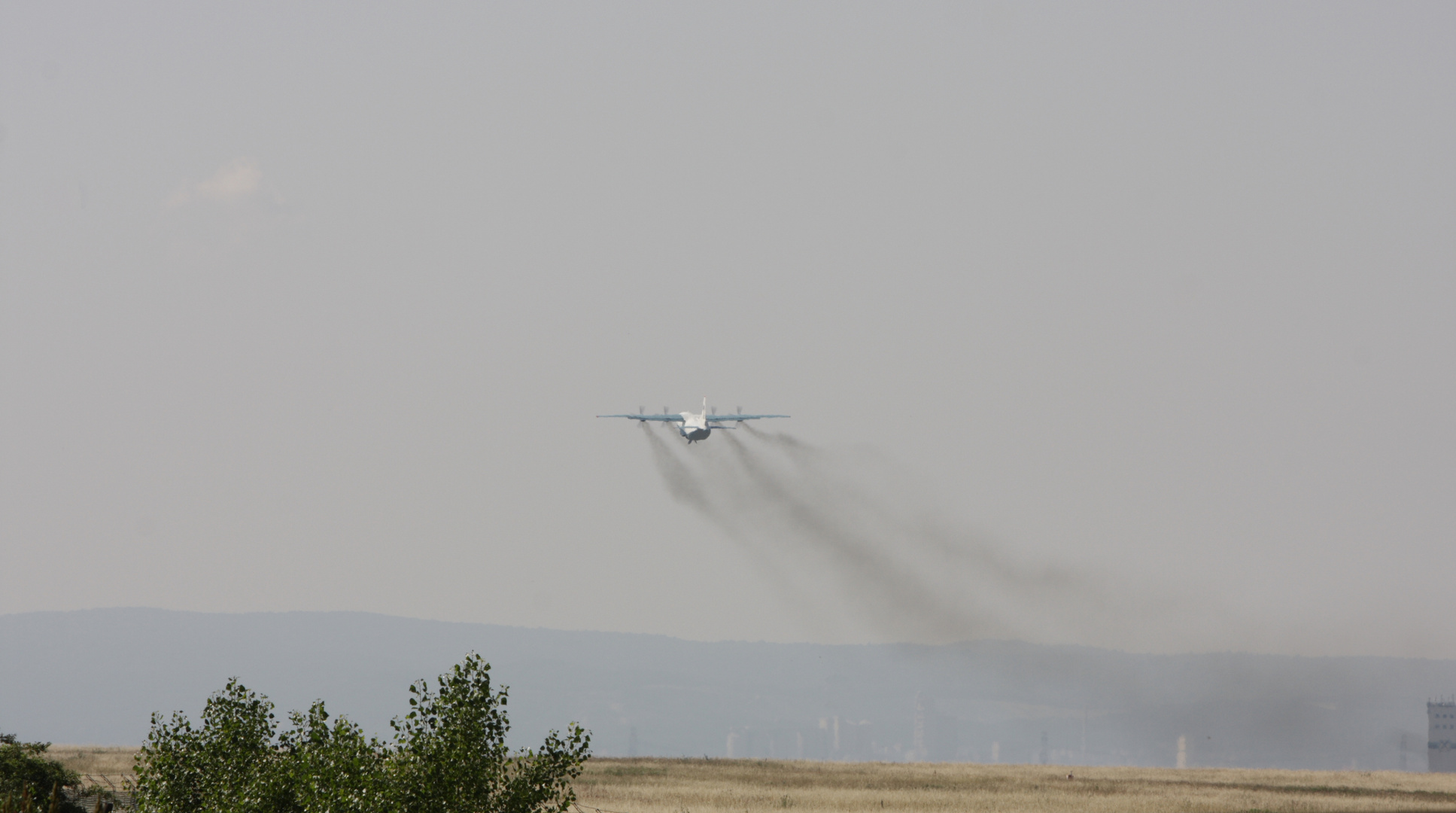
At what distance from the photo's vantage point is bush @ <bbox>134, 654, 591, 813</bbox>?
3662 cm

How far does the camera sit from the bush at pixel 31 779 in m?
56.5

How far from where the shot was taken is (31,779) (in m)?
61.1

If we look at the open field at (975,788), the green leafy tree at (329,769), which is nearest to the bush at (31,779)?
the green leafy tree at (329,769)

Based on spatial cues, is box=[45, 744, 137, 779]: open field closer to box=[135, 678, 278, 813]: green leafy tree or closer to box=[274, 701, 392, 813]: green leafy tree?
box=[135, 678, 278, 813]: green leafy tree

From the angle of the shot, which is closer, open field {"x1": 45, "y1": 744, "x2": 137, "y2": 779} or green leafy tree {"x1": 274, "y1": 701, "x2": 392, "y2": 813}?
green leafy tree {"x1": 274, "y1": 701, "x2": 392, "y2": 813}

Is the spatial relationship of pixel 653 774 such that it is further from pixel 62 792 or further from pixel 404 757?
pixel 404 757

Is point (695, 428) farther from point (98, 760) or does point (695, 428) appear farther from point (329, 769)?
point (329, 769)

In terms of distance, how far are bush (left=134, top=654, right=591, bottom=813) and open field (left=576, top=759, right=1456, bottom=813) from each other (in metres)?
30.0

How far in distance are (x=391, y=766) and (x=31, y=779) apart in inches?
1268

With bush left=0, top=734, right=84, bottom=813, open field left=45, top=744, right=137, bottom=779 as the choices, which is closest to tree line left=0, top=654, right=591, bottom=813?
bush left=0, top=734, right=84, bottom=813

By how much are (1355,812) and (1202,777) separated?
89.3ft

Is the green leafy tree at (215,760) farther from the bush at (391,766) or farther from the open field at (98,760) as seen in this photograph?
the open field at (98,760)

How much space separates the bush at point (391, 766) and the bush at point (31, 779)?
44.1ft

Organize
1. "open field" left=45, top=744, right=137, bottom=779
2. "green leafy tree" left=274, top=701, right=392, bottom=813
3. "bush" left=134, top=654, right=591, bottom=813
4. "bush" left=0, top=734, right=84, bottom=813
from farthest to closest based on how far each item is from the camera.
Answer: "open field" left=45, top=744, right=137, bottom=779 < "bush" left=0, top=734, right=84, bottom=813 < "bush" left=134, top=654, right=591, bottom=813 < "green leafy tree" left=274, top=701, right=392, bottom=813
